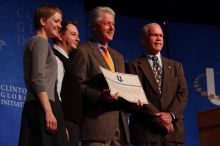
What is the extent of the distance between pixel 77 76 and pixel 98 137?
1.39ft

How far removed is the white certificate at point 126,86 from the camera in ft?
12.1

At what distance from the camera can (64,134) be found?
3.32m

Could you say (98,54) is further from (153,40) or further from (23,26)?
(23,26)

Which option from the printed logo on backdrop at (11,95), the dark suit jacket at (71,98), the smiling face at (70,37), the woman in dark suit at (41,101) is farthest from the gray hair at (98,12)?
the printed logo on backdrop at (11,95)

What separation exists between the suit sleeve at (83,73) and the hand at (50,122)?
0.58 m

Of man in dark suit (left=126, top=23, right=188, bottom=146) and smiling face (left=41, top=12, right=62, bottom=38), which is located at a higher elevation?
smiling face (left=41, top=12, right=62, bottom=38)

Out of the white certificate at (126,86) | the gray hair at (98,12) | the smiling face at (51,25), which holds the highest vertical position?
the gray hair at (98,12)

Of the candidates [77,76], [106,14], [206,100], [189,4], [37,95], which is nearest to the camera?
[37,95]

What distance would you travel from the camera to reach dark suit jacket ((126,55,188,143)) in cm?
405

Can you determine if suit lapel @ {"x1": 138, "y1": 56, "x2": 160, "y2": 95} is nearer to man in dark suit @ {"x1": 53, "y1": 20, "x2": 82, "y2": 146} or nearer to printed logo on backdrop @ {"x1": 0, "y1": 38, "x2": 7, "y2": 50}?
man in dark suit @ {"x1": 53, "y1": 20, "x2": 82, "y2": 146}

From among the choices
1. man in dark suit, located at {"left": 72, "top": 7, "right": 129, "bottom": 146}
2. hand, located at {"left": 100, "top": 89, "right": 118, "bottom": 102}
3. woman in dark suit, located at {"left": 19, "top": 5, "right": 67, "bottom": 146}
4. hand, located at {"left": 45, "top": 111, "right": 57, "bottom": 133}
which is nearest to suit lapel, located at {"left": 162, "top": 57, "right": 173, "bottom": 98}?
man in dark suit, located at {"left": 72, "top": 7, "right": 129, "bottom": 146}

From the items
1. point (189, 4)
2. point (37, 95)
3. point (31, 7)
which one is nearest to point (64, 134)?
point (37, 95)

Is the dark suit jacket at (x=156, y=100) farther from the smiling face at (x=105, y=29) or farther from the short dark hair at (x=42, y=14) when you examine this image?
the short dark hair at (x=42, y=14)

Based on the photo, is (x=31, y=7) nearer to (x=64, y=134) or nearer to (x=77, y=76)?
(x=77, y=76)
